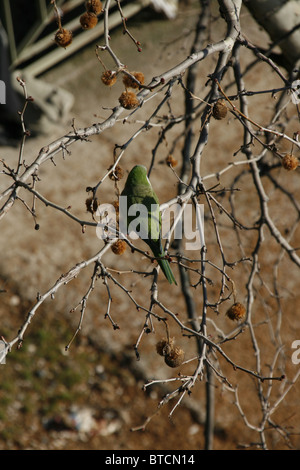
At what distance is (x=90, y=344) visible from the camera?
529cm

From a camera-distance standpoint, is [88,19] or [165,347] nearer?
[165,347]

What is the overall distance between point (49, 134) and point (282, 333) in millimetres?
3807

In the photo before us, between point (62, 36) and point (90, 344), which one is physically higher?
point (90, 344)

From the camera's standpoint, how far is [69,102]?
6.39 m

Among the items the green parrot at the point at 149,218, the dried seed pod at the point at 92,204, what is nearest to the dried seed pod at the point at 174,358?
the green parrot at the point at 149,218

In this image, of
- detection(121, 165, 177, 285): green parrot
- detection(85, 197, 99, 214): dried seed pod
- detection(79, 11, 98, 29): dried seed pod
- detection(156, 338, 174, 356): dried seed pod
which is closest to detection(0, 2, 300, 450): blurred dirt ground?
detection(79, 11, 98, 29): dried seed pod

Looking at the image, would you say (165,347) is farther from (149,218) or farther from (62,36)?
(62,36)

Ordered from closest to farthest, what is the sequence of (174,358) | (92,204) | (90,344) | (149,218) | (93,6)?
(174,358), (92,204), (93,6), (149,218), (90,344)

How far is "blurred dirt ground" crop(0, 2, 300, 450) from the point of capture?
482cm

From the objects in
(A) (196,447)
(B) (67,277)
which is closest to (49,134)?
(A) (196,447)

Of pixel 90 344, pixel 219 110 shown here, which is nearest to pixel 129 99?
pixel 219 110

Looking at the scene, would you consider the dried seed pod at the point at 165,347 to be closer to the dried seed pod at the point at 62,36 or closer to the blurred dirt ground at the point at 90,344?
the dried seed pod at the point at 62,36
